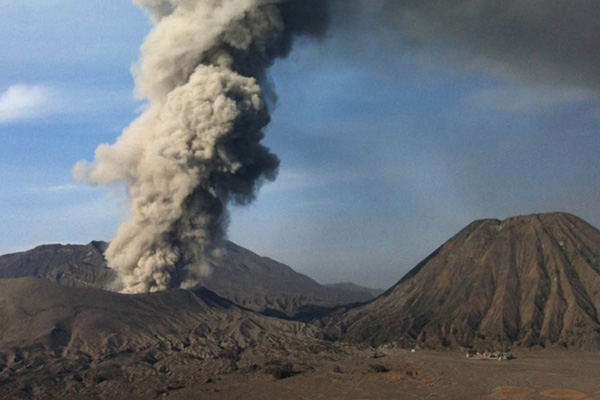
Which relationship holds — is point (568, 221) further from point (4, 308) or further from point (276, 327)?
point (4, 308)

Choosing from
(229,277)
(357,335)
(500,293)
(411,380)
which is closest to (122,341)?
(411,380)

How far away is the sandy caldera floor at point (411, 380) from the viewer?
2007 inches

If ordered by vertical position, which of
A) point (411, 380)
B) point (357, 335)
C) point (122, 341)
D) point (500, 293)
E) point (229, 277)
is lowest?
point (411, 380)

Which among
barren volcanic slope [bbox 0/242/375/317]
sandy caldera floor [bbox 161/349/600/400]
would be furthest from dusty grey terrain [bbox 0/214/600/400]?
barren volcanic slope [bbox 0/242/375/317]

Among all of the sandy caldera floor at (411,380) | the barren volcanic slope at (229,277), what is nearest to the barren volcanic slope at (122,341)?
the sandy caldera floor at (411,380)

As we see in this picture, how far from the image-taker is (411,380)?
187ft

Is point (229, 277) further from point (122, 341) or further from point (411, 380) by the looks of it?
point (411, 380)

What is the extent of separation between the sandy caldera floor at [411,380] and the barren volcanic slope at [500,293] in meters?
14.2

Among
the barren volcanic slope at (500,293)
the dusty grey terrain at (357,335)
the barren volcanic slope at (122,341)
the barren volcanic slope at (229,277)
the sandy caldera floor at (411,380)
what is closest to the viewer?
the sandy caldera floor at (411,380)

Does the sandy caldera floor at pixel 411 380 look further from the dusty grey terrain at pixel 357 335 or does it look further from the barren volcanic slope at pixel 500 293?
the barren volcanic slope at pixel 500 293

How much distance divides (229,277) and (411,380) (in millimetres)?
119604

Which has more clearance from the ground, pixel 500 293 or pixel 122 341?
pixel 500 293

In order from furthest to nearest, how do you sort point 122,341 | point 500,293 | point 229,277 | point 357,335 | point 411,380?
point 229,277 < point 500,293 < point 357,335 < point 122,341 < point 411,380

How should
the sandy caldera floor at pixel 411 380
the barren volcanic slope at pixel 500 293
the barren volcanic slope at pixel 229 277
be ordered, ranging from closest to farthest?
the sandy caldera floor at pixel 411 380
the barren volcanic slope at pixel 500 293
the barren volcanic slope at pixel 229 277
